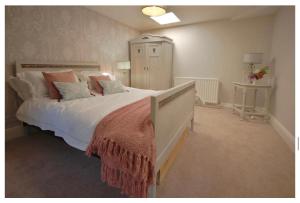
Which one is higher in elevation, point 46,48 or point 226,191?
point 46,48

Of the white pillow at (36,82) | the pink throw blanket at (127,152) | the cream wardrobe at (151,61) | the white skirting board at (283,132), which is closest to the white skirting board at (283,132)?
the white skirting board at (283,132)

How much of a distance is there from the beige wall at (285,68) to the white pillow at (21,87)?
11.9 feet

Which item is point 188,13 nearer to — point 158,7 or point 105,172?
point 158,7

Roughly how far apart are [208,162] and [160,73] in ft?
9.54

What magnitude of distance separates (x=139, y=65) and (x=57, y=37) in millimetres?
2182

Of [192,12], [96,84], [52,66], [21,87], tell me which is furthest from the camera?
[192,12]

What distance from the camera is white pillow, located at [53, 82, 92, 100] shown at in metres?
2.15

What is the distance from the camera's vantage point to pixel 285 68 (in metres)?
2.59

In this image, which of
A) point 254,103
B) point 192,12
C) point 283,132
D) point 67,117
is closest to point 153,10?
point 192,12

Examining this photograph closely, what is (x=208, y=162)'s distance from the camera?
1.83m

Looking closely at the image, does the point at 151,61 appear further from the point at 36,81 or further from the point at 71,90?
the point at 36,81

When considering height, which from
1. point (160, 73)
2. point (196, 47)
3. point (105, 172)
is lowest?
point (105, 172)
